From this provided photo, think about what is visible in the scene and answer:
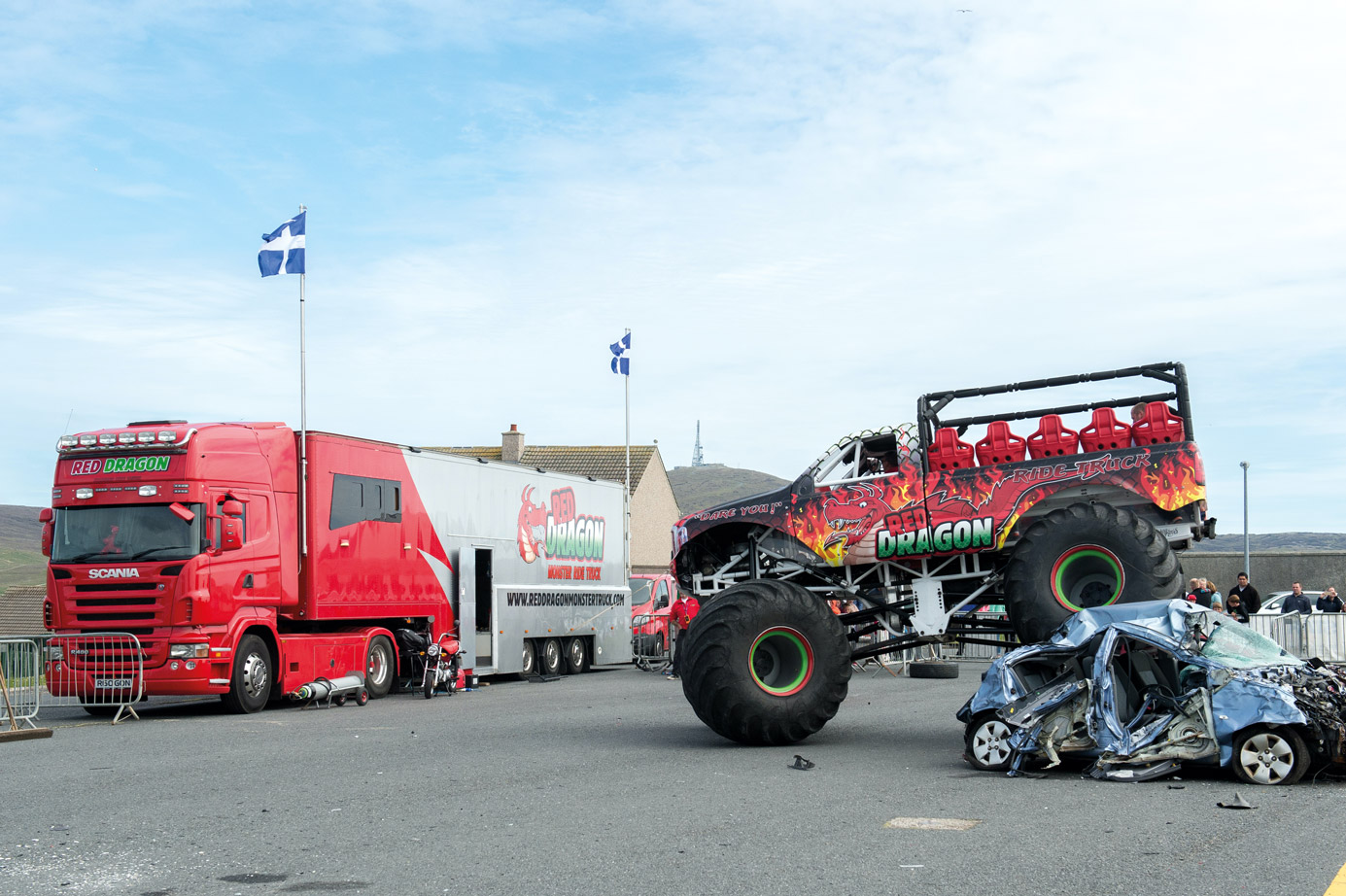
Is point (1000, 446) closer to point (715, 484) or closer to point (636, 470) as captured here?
point (636, 470)

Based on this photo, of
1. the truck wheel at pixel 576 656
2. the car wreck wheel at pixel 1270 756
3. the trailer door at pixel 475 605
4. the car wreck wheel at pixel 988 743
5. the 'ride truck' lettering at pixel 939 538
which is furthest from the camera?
the truck wheel at pixel 576 656

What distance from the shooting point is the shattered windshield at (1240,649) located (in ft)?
31.3

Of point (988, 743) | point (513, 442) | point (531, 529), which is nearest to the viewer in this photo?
point (988, 743)

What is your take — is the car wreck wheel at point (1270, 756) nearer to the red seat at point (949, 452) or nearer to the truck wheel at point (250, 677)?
the red seat at point (949, 452)

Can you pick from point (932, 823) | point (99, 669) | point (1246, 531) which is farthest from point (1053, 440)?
point (1246, 531)

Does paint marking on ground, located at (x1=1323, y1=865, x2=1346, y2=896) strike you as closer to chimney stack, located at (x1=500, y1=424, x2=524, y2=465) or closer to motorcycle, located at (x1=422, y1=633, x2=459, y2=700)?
motorcycle, located at (x1=422, y1=633, x2=459, y2=700)

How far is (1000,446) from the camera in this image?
12.8 m

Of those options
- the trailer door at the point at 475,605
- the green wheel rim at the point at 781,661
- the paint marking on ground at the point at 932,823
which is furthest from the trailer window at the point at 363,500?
the paint marking on ground at the point at 932,823

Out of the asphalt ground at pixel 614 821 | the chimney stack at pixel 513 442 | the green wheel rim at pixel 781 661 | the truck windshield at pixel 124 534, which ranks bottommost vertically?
the asphalt ground at pixel 614 821

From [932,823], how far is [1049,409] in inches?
237

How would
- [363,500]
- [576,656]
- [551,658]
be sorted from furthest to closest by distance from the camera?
[576,656], [551,658], [363,500]

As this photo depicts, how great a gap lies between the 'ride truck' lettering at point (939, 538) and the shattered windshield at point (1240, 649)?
2.78 meters

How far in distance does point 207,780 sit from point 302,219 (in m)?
13.5

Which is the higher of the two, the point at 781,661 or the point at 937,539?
the point at 937,539
